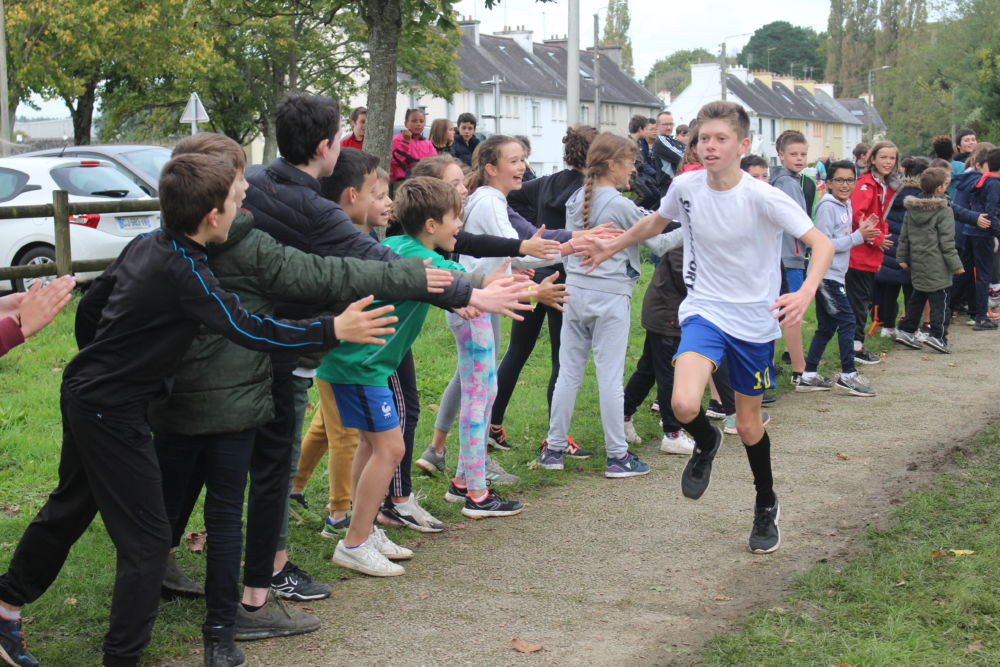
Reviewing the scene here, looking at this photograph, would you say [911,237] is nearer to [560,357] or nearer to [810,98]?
[560,357]

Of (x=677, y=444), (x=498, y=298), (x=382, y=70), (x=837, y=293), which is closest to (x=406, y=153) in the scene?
(x=382, y=70)

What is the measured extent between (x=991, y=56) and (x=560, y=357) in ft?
152

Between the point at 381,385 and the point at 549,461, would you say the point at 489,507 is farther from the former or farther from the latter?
the point at 381,385

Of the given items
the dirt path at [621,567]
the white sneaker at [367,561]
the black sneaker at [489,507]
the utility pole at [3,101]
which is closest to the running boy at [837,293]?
the dirt path at [621,567]

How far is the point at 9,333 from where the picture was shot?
3.87 meters

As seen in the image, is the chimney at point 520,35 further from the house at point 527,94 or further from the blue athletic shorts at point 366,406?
Result: the blue athletic shorts at point 366,406

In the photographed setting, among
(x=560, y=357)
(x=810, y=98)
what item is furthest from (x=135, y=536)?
(x=810, y=98)

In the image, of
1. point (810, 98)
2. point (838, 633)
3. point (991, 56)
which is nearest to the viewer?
point (838, 633)

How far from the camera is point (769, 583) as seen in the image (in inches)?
196

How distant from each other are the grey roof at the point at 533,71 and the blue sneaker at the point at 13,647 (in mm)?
60079

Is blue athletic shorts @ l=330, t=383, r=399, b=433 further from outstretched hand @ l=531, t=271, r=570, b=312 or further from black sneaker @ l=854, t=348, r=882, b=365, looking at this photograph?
black sneaker @ l=854, t=348, r=882, b=365

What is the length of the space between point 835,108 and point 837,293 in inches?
4018

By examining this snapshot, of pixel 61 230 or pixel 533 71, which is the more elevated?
pixel 533 71

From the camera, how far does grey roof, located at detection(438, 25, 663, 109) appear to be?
226ft
